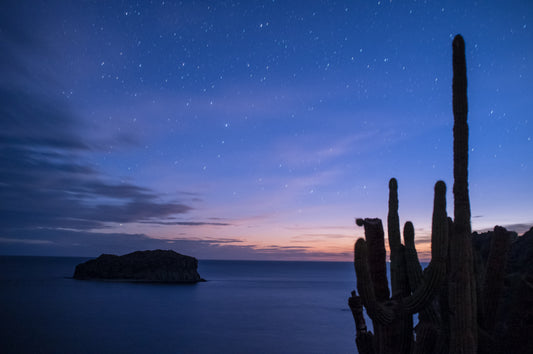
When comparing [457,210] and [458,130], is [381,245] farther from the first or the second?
[458,130]

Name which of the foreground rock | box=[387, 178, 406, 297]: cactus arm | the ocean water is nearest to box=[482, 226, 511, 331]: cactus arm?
box=[387, 178, 406, 297]: cactus arm

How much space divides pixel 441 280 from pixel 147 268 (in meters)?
105

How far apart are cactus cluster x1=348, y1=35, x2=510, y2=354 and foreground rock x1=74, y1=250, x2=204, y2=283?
98.7 meters

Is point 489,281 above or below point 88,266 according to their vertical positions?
above

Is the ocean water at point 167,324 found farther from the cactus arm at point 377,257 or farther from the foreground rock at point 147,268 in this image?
the foreground rock at point 147,268

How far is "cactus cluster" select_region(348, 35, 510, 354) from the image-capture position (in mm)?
7711

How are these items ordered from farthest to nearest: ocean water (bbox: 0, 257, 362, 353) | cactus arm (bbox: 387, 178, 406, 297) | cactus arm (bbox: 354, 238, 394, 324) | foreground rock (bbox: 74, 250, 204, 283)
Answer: foreground rock (bbox: 74, 250, 204, 283) → ocean water (bbox: 0, 257, 362, 353) → cactus arm (bbox: 387, 178, 406, 297) → cactus arm (bbox: 354, 238, 394, 324)

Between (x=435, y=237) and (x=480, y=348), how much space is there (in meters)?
2.88

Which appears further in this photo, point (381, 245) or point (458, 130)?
point (381, 245)

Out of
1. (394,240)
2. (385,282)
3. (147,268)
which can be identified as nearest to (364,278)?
(385,282)

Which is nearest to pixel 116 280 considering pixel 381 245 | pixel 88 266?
pixel 88 266

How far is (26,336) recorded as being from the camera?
35219mm

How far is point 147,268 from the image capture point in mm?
104062

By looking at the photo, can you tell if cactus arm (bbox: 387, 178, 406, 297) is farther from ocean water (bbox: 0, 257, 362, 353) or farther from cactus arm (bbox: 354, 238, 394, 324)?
ocean water (bbox: 0, 257, 362, 353)
